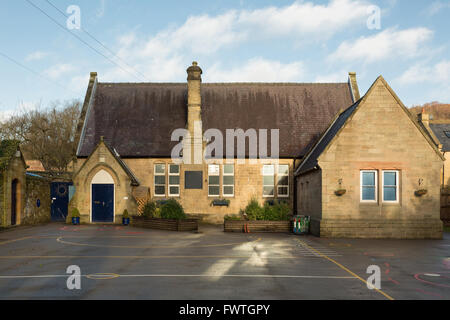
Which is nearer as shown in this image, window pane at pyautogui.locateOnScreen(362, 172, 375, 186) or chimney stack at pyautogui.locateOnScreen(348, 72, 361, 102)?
window pane at pyautogui.locateOnScreen(362, 172, 375, 186)

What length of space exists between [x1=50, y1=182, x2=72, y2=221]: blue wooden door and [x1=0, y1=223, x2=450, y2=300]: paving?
42.7 feet

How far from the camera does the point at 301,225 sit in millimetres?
23906

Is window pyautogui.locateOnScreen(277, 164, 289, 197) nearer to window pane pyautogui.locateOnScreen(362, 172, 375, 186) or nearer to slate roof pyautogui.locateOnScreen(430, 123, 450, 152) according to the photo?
window pane pyautogui.locateOnScreen(362, 172, 375, 186)

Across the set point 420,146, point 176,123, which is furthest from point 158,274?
point 176,123

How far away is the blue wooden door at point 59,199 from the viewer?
1351 inches

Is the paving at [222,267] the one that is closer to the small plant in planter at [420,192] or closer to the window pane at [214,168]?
the small plant in planter at [420,192]

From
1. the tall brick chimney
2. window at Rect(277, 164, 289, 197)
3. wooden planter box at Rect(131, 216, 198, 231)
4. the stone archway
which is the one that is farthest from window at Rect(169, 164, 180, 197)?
the stone archway

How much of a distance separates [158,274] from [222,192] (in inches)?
817

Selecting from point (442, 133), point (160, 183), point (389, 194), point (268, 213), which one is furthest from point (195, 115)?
point (442, 133)

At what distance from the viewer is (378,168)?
22.7 metres

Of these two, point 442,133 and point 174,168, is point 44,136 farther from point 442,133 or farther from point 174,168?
point 442,133

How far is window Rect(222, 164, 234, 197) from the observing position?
3253 centimetres
